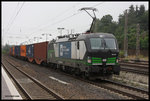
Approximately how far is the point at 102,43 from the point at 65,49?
11.9 feet

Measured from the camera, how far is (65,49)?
14.5 meters

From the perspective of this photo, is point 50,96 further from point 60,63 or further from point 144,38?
point 144,38

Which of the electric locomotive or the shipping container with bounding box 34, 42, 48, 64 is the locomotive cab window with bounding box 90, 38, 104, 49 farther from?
the shipping container with bounding box 34, 42, 48, 64

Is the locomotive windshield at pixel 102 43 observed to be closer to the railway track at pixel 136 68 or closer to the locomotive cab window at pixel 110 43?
the locomotive cab window at pixel 110 43

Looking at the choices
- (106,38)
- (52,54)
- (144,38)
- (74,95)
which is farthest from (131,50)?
(74,95)

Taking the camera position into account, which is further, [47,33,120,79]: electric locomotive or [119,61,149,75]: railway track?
[119,61,149,75]: railway track

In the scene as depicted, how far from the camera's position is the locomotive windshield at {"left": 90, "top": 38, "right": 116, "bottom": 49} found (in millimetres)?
11500

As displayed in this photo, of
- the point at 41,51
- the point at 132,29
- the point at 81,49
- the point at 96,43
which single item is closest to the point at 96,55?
the point at 96,43

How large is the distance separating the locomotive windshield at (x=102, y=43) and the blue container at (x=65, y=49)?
261 cm

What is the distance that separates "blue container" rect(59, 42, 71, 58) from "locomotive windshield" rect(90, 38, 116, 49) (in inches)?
103

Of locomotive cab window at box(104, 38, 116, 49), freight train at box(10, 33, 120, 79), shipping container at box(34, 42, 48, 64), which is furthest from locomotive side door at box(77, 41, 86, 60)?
shipping container at box(34, 42, 48, 64)

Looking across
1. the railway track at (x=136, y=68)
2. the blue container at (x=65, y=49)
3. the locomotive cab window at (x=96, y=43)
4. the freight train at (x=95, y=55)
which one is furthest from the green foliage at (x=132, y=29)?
the locomotive cab window at (x=96, y=43)

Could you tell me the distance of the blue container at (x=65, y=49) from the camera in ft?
45.5

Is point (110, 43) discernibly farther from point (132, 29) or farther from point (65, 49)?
point (132, 29)
